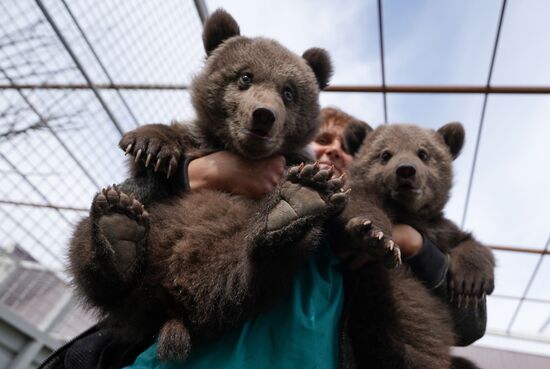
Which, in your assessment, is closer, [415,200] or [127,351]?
[127,351]

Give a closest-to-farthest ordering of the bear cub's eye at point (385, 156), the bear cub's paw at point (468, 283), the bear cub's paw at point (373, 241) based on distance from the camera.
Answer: the bear cub's paw at point (373, 241) < the bear cub's paw at point (468, 283) < the bear cub's eye at point (385, 156)

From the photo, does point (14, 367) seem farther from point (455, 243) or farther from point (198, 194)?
point (455, 243)

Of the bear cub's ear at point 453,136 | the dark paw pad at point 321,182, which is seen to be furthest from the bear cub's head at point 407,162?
the dark paw pad at point 321,182

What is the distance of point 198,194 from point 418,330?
57.9 inches

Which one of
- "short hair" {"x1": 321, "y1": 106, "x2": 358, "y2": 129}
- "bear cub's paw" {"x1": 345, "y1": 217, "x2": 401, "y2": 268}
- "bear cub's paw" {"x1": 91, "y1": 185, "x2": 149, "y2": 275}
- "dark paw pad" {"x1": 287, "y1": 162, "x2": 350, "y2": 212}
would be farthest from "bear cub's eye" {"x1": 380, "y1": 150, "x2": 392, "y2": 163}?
"bear cub's paw" {"x1": 91, "y1": 185, "x2": 149, "y2": 275}

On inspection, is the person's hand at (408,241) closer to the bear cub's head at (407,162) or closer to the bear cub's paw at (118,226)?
the bear cub's head at (407,162)

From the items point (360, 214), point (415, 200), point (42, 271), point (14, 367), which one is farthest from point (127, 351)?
point (42, 271)

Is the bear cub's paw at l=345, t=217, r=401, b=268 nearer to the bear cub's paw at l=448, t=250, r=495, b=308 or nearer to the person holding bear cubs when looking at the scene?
the person holding bear cubs

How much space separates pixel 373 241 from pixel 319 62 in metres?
1.81

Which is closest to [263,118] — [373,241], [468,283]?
[373,241]

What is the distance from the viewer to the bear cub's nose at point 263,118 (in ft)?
8.13

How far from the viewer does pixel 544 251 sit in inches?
365

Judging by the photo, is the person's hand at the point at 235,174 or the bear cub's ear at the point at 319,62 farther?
the bear cub's ear at the point at 319,62

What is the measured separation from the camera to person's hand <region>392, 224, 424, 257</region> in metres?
2.67
